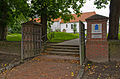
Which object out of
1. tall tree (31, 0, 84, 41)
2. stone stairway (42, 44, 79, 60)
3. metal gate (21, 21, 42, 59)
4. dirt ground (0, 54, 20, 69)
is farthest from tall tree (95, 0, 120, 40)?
dirt ground (0, 54, 20, 69)

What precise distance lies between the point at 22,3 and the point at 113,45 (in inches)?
398

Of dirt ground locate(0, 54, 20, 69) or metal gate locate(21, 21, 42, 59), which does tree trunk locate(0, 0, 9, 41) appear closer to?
dirt ground locate(0, 54, 20, 69)

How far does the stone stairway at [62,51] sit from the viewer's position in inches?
302

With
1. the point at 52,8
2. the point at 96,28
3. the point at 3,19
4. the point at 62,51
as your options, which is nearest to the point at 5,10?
the point at 3,19

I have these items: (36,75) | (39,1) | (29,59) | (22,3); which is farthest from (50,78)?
(22,3)

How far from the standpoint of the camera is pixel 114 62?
263 inches

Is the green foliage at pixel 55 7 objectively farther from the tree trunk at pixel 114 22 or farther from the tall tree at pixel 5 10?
the tree trunk at pixel 114 22

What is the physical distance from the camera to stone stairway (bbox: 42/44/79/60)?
302 inches

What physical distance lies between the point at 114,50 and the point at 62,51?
3.59 metres

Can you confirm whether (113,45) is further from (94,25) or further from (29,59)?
(29,59)

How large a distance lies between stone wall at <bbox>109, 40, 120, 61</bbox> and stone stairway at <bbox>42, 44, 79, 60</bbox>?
216cm

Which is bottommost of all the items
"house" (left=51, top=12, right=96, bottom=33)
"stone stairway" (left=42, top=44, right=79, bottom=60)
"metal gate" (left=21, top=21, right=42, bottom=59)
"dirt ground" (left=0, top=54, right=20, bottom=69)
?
"dirt ground" (left=0, top=54, right=20, bottom=69)

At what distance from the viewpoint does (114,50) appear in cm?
669

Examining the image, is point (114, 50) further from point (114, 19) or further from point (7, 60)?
point (7, 60)
